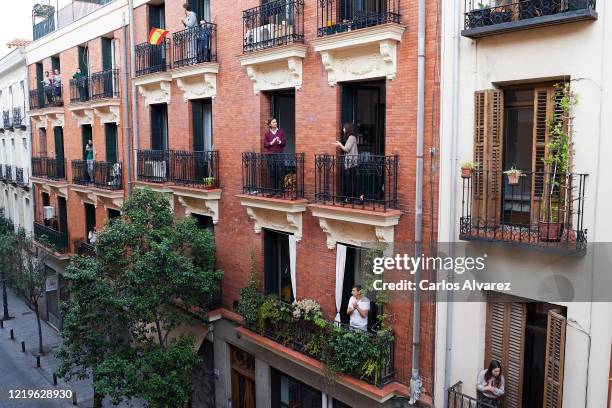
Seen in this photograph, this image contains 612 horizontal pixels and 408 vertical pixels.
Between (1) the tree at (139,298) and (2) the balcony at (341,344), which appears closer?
(2) the balcony at (341,344)

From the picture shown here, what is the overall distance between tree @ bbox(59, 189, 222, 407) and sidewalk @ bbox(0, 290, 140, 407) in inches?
222

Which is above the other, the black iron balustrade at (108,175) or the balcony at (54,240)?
the black iron balustrade at (108,175)

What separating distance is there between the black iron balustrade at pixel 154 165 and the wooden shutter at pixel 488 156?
33.8 ft

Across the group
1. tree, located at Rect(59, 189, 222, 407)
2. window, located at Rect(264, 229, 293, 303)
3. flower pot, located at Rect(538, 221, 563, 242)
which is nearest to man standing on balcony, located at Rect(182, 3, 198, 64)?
tree, located at Rect(59, 189, 222, 407)

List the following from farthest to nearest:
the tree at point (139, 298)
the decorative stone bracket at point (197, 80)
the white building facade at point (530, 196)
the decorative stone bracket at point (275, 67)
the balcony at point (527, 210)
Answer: the decorative stone bracket at point (197, 80) < the tree at point (139, 298) < the decorative stone bracket at point (275, 67) < the balcony at point (527, 210) < the white building facade at point (530, 196)

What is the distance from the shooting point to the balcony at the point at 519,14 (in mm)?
7260

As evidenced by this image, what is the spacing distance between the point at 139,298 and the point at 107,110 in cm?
1020

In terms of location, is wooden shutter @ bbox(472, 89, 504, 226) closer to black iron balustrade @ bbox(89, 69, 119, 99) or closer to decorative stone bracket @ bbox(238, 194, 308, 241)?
decorative stone bracket @ bbox(238, 194, 308, 241)

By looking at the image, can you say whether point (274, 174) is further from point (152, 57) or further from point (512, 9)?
point (152, 57)

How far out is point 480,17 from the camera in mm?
8305

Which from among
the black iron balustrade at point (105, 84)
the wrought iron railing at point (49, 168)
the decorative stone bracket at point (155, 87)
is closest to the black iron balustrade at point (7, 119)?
the wrought iron railing at point (49, 168)

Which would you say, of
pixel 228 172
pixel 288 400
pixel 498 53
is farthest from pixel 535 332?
pixel 228 172

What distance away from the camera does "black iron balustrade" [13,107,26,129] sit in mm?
29281

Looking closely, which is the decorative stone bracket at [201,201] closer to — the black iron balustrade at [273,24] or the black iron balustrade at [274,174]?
the black iron balustrade at [274,174]
